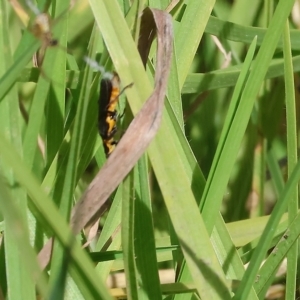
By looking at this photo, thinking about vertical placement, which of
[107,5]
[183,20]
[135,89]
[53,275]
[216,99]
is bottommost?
[53,275]

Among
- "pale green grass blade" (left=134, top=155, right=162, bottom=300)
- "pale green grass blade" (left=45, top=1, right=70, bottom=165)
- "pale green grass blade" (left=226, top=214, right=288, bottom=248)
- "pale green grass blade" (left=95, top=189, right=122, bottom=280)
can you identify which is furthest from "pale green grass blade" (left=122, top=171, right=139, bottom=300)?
"pale green grass blade" (left=226, top=214, right=288, bottom=248)

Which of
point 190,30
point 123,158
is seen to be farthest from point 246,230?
point 123,158

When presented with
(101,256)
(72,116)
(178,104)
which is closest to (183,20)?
(178,104)

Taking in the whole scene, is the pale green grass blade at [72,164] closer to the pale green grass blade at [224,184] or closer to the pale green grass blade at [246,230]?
the pale green grass blade at [224,184]

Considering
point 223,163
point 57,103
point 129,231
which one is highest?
point 57,103

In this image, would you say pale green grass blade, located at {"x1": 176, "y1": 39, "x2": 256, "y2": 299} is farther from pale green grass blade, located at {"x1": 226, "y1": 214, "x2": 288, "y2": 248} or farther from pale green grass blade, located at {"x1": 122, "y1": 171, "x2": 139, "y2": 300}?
pale green grass blade, located at {"x1": 226, "y1": 214, "x2": 288, "y2": 248}

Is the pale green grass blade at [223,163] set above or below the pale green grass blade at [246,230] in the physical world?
below

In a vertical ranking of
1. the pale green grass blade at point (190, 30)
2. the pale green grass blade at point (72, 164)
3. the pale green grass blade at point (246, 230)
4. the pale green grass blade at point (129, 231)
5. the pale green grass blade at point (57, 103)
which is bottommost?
the pale green grass blade at point (129, 231)

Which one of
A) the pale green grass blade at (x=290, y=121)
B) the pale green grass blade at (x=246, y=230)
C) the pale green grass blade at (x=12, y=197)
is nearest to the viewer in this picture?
the pale green grass blade at (x=12, y=197)

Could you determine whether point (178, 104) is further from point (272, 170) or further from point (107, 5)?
point (272, 170)

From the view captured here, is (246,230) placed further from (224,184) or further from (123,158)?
(123,158)

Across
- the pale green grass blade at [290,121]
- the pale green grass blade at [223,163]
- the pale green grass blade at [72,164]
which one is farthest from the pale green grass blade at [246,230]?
the pale green grass blade at [72,164]
